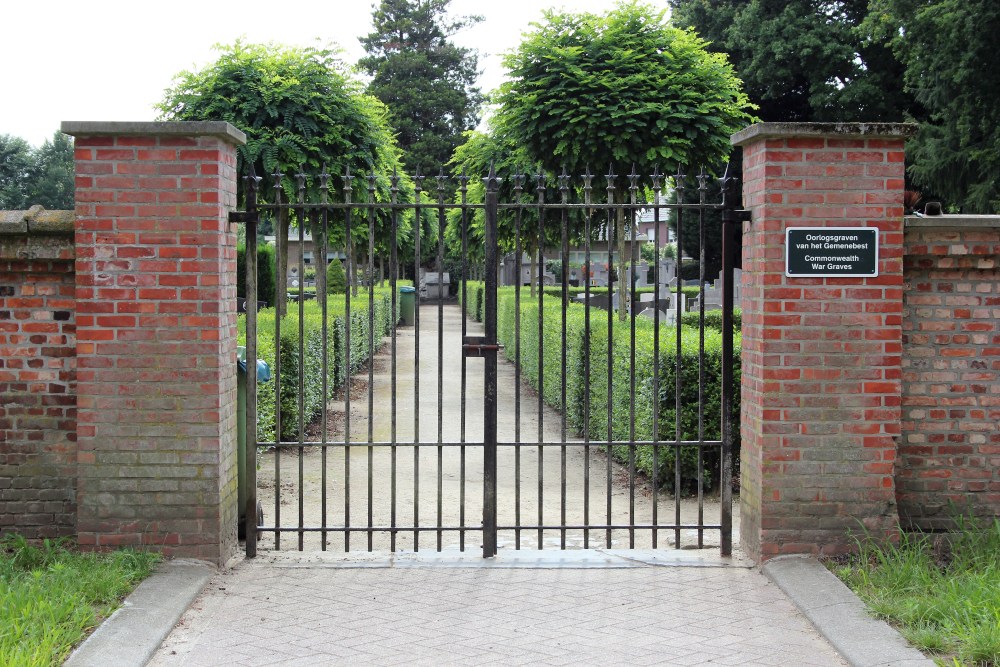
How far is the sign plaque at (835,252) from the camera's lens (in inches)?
229

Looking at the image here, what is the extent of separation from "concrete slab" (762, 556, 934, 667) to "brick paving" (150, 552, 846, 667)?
7cm

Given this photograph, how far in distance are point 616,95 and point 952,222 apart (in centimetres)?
610

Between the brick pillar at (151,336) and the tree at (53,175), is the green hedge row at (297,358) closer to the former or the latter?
the brick pillar at (151,336)

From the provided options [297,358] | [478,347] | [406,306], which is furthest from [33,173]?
[478,347]

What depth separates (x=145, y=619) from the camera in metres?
4.75

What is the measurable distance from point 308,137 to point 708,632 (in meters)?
9.12

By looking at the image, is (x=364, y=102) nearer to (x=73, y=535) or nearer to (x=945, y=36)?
(x=73, y=535)

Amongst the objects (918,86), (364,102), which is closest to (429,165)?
(918,86)

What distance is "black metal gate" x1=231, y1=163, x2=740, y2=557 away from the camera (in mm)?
6105

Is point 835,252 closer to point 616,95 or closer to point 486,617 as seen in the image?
point 486,617

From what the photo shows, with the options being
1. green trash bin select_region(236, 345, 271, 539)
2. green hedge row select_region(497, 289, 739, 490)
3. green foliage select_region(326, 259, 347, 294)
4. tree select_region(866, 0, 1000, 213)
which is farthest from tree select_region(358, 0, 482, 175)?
green trash bin select_region(236, 345, 271, 539)

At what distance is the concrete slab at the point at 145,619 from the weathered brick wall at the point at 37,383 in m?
0.92

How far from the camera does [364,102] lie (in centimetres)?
1339

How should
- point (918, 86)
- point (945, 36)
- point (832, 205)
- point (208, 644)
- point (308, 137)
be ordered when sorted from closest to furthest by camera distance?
1. point (208, 644)
2. point (832, 205)
3. point (308, 137)
4. point (945, 36)
5. point (918, 86)
